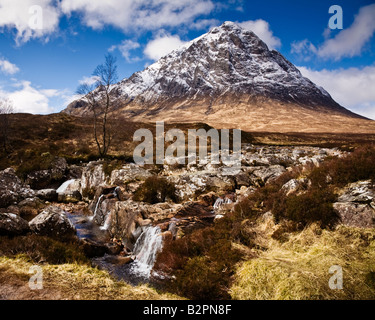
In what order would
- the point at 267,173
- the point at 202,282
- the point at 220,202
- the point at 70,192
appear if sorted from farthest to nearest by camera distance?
the point at 70,192
the point at 267,173
the point at 220,202
the point at 202,282

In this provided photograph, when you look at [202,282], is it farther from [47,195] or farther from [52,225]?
[47,195]

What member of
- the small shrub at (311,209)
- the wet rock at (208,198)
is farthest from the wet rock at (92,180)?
the small shrub at (311,209)

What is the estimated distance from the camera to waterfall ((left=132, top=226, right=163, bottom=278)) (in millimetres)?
9078

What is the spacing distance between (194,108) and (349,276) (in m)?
172

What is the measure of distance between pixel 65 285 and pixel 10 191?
13808mm

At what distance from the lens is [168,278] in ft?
22.4

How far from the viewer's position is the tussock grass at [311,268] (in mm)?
4707

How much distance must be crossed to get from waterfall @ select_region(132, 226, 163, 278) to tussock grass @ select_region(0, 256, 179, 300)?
3.28 m

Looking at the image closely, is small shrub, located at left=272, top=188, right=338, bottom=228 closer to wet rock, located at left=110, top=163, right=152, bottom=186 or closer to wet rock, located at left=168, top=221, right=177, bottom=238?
wet rock, located at left=168, top=221, right=177, bottom=238

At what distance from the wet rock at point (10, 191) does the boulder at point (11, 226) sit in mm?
7689

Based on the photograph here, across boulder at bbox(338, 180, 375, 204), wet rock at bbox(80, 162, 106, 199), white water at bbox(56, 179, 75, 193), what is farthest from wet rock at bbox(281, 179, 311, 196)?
white water at bbox(56, 179, 75, 193)

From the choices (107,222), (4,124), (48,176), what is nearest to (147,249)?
(107,222)

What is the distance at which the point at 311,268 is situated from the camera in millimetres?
5422
